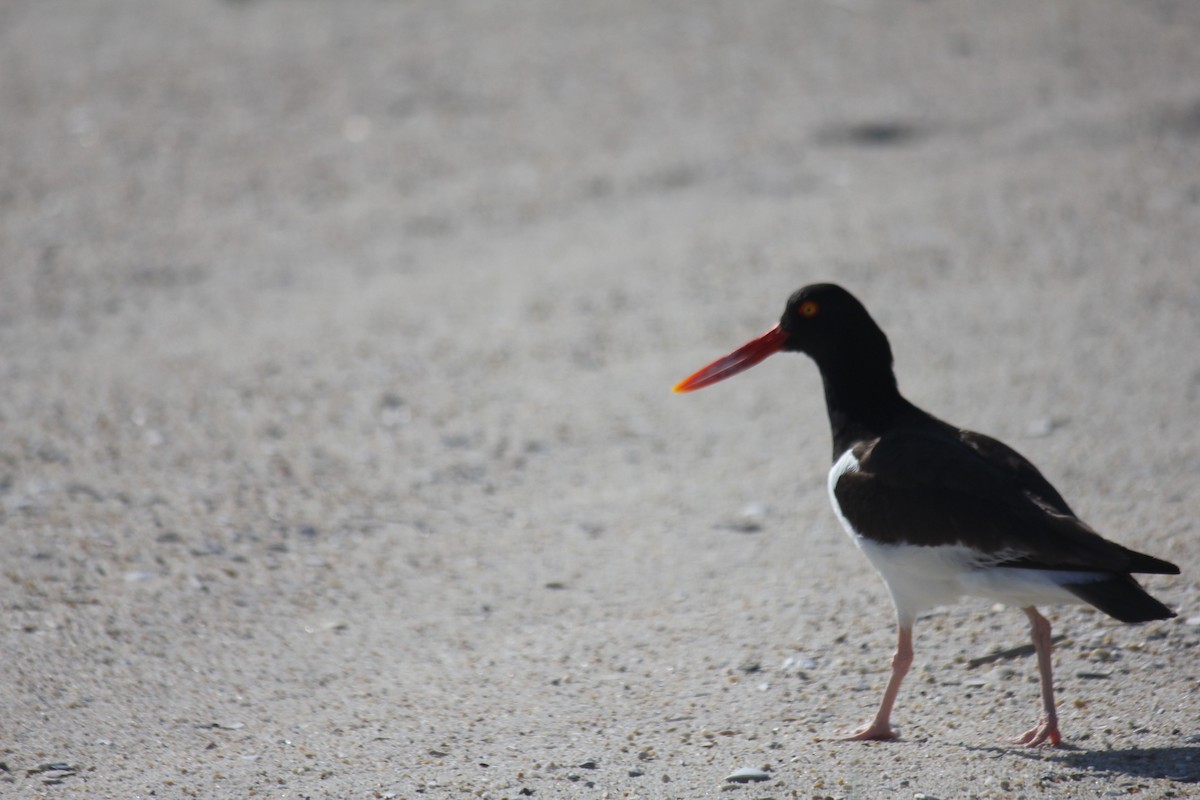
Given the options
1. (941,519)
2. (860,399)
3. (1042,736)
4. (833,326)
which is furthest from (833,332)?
(1042,736)

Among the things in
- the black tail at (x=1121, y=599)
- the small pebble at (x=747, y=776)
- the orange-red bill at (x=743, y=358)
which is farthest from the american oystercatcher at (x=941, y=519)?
the small pebble at (x=747, y=776)

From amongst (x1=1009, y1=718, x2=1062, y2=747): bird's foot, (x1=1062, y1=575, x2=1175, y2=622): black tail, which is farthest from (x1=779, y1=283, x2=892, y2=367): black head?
(x1=1009, y1=718, x2=1062, y2=747): bird's foot

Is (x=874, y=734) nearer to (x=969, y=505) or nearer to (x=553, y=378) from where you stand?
(x=969, y=505)

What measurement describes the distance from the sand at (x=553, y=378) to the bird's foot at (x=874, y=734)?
0.08 m

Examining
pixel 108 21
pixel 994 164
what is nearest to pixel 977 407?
pixel 994 164

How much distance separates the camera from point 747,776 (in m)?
3.96

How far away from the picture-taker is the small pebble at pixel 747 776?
3945mm

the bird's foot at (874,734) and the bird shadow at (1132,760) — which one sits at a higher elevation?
the bird shadow at (1132,760)

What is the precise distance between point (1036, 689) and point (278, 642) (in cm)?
290

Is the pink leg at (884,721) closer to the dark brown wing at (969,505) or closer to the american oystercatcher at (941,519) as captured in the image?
the american oystercatcher at (941,519)

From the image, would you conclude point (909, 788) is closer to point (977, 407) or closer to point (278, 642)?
point (278, 642)

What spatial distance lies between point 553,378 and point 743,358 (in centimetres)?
283

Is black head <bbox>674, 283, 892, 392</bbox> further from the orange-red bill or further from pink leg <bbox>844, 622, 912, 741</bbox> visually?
pink leg <bbox>844, 622, 912, 741</bbox>

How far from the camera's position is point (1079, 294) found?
8.56m
